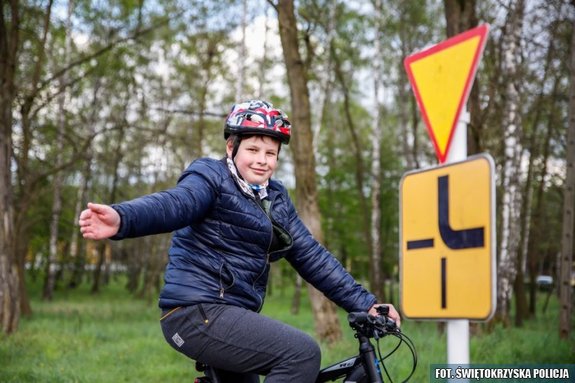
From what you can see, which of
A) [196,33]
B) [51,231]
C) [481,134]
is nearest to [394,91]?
[196,33]

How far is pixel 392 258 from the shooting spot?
28.2m

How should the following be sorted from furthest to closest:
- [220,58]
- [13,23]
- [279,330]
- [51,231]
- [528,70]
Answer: [220,58], [51,231], [528,70], [13,23], [279,330]

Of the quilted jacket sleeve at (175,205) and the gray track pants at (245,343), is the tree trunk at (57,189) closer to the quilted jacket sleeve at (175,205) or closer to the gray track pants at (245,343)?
the quilted jacket sleeve at (175,205)

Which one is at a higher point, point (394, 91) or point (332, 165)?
point (394, 91)

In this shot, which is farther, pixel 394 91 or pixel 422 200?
pixel 394 91

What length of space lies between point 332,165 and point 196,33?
836cm

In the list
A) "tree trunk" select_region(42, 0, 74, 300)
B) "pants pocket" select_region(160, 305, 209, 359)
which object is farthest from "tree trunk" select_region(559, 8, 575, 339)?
"tree trunk" select_region(42, 0, 74, 300)

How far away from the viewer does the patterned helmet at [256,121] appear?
2.78 meters

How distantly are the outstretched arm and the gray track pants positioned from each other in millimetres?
546

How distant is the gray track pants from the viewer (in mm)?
2527

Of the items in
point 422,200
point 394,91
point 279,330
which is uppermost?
point 394,91

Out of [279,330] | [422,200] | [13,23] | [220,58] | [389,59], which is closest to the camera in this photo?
[279,330]

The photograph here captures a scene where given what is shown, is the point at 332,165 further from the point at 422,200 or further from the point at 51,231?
the point at 422,200

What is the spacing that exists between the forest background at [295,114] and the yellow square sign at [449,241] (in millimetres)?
6899
